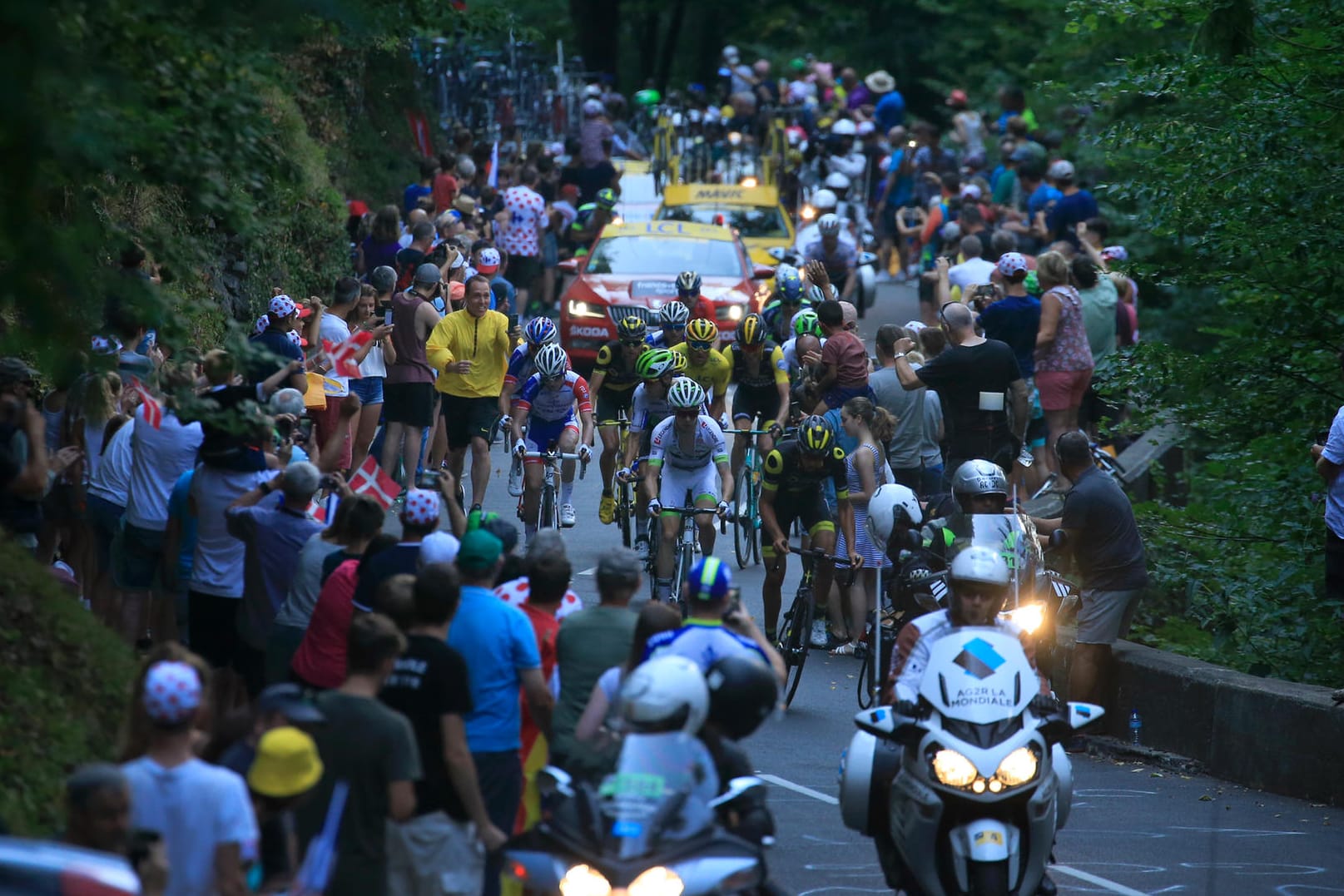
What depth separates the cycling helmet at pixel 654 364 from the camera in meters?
15.2

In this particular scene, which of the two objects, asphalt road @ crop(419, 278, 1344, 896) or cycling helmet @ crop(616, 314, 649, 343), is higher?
cycling helmet @ crop(616, 314, 649, 343)

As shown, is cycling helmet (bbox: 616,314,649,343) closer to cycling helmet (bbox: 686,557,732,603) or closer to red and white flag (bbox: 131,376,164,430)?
red and white flag (bbox: 131,376,164,430)

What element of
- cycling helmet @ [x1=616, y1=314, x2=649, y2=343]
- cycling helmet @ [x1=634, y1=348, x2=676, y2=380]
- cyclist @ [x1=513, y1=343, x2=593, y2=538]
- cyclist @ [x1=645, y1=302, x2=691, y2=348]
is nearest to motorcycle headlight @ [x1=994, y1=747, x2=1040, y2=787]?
cycling helmet @ [x1=634, y1=348, x2=676, y2=380]

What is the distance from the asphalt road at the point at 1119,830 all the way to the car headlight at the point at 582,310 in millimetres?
10753

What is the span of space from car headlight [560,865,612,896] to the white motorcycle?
1.86 m

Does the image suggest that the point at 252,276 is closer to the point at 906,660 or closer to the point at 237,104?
the point at 237,104

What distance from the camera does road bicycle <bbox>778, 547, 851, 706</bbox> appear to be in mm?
Result: 12719

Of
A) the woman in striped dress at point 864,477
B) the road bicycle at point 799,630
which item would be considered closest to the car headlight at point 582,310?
the woman in striped dress at point 864,477

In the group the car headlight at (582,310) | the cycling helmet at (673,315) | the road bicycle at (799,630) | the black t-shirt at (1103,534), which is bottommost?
the road bicycle at (799,630)

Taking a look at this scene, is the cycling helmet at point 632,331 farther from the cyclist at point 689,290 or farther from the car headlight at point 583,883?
the car headlight at point 583,883

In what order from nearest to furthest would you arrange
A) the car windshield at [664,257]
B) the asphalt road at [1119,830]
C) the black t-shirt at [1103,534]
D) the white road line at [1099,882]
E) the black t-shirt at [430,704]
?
the black t-shirt at [430,704], the white road line at [1099,882], the asphalt road at [1119,830], the black t-shirt at [1103,534], the car windshield at [664,257]

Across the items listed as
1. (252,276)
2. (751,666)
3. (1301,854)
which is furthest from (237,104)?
(252,276)

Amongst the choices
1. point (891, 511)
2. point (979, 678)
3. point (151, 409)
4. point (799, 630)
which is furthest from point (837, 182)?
point (979, 678)

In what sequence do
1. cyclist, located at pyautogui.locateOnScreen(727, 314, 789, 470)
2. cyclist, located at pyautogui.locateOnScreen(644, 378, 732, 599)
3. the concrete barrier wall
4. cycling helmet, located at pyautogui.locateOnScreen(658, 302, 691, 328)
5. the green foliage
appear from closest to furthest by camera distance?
1. the green foliage
2. the concrete barrier wall
3. cyclist, located at pyautogui.locateOnScreen(644, 378, 732, 599)
4. cycling helmet, located at pyautogui.locateOnScreen(658, 302, 691, 328)
5. cyclist, located at pyautogui.locateOnScreen(727, 314, 789, 470)
